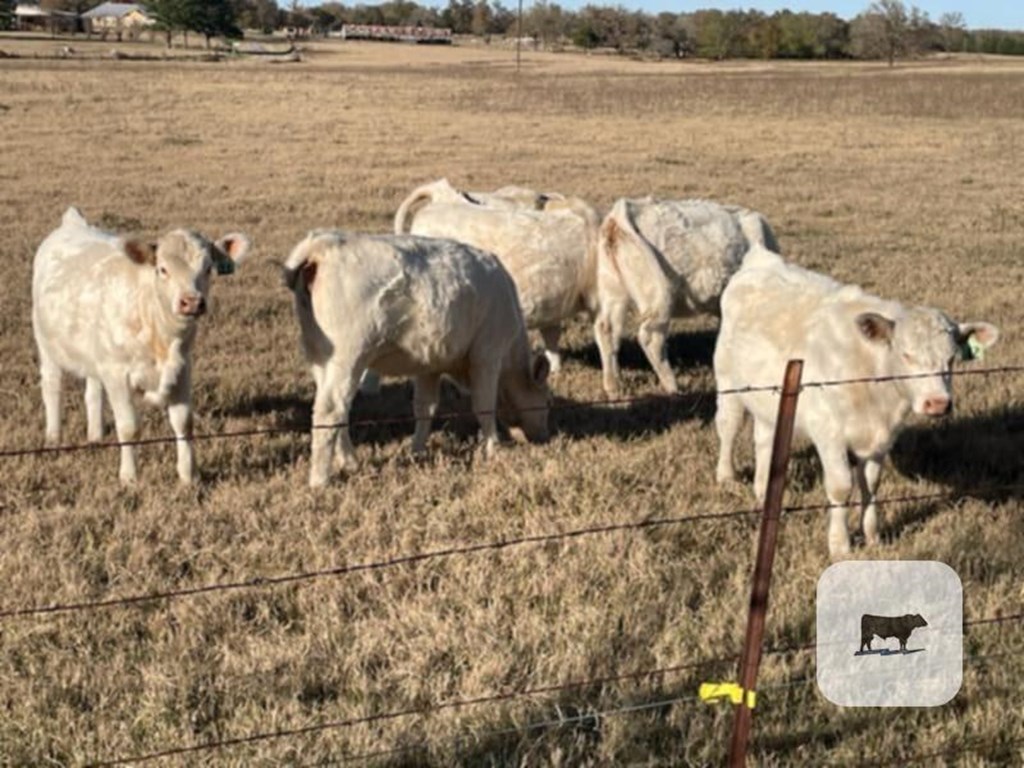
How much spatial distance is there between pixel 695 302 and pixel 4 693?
6.69 metres

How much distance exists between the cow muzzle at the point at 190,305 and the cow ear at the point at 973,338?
3967 millimetres

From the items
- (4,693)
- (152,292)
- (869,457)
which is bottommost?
(4,693)

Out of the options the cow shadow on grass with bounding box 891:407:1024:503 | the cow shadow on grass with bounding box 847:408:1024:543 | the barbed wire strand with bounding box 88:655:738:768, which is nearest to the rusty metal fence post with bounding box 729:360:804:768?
the barbed wire strand with bounding box 88:655:738:768

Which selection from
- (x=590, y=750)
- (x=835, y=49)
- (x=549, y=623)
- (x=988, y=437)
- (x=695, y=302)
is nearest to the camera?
(x=590, y=750)

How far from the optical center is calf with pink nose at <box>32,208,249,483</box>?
719 cm

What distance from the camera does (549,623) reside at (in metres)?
5.45

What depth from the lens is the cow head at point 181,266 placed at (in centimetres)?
701

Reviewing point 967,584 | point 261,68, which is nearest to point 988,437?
point 967,584

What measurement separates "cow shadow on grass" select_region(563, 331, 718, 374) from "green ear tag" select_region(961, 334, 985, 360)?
4.46 m

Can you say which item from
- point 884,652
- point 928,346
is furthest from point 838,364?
point 884,652

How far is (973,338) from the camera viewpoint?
19.8 feet

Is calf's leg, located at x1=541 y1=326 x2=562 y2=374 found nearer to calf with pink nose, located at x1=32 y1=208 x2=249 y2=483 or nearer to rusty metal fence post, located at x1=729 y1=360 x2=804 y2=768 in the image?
calf with pink nose, located at x1=32 y1=208 x2=249 y2=483

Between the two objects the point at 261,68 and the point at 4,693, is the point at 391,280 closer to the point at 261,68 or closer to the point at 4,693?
the point at 4,693

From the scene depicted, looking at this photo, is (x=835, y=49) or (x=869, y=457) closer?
(x=869, y=457)
